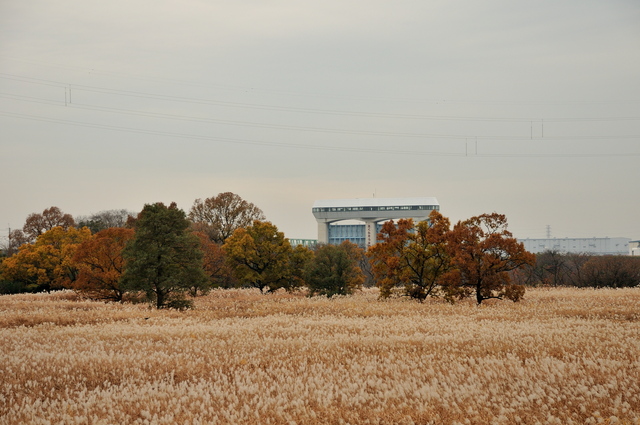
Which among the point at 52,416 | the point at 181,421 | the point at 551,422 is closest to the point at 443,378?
the point at 551,422

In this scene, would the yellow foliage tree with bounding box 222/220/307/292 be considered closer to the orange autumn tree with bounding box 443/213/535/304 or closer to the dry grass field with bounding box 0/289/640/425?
the orange autumn tree with bounding box 443/213/535/304

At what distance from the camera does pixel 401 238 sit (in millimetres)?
46812

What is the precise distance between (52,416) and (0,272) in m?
66.4

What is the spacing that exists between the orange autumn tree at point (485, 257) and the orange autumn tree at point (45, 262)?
3873 centimetres

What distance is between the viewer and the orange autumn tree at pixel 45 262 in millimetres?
65375

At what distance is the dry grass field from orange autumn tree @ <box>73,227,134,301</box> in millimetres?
20893

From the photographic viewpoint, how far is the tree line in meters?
37.4

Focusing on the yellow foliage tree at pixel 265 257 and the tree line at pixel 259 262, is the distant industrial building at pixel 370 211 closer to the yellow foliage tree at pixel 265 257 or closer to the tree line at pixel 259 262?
the tree line at pixel 259 262

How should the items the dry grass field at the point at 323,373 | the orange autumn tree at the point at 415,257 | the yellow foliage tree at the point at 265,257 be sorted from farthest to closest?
the yellow foliage tree at the point at 265,257, the orange autumn tree at the point at 415,257, the dry grass field at the point at 323,373

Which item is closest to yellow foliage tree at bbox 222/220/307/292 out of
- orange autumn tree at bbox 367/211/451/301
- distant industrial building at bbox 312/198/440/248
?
orange autumn tree at bbox 367/211/451/301

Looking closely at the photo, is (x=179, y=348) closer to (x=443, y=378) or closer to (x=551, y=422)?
(x=443, y=378)

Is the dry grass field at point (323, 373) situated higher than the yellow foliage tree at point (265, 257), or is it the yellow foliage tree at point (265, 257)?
the yellow foliage tree at point (265, 257)

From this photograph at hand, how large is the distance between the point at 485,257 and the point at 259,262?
74.7 ft

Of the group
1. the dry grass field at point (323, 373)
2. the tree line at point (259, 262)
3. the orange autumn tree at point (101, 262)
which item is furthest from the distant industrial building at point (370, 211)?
the dry grass field at point (323, 373)
